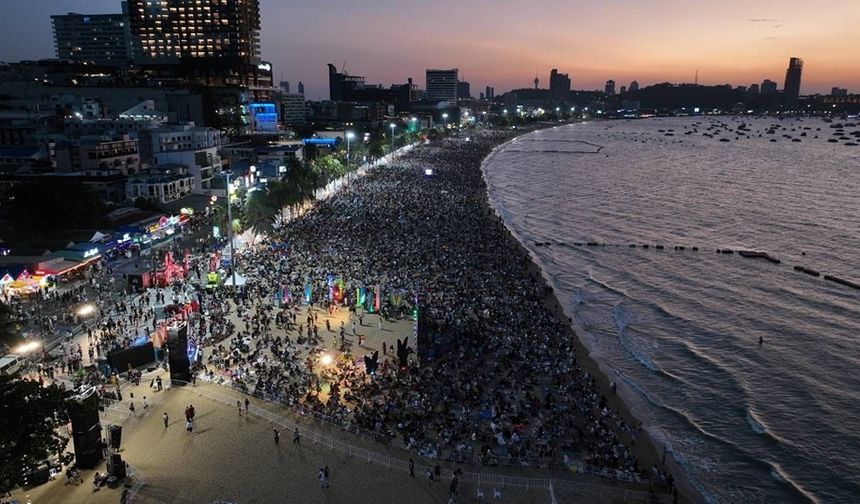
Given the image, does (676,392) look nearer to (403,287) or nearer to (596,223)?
(403,287)

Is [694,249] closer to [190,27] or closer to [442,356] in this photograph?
[442,356]

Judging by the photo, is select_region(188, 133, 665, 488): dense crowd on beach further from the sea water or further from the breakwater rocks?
the breakwater rocks

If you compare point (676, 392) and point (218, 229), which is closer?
point (676, 392)

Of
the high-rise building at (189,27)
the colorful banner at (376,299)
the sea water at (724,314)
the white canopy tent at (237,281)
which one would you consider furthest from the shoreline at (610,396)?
the high-rise building at (189,27)

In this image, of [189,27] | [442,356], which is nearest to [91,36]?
[189,27]

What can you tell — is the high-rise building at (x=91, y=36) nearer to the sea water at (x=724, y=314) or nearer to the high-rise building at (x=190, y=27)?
the high-rise building at (x=190, y=27)

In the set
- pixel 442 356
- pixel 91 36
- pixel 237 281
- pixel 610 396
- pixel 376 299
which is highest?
pixel 91 36

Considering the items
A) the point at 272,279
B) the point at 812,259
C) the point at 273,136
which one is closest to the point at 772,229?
the point at 812,259

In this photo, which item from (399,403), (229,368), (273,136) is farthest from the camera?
(273,136)
